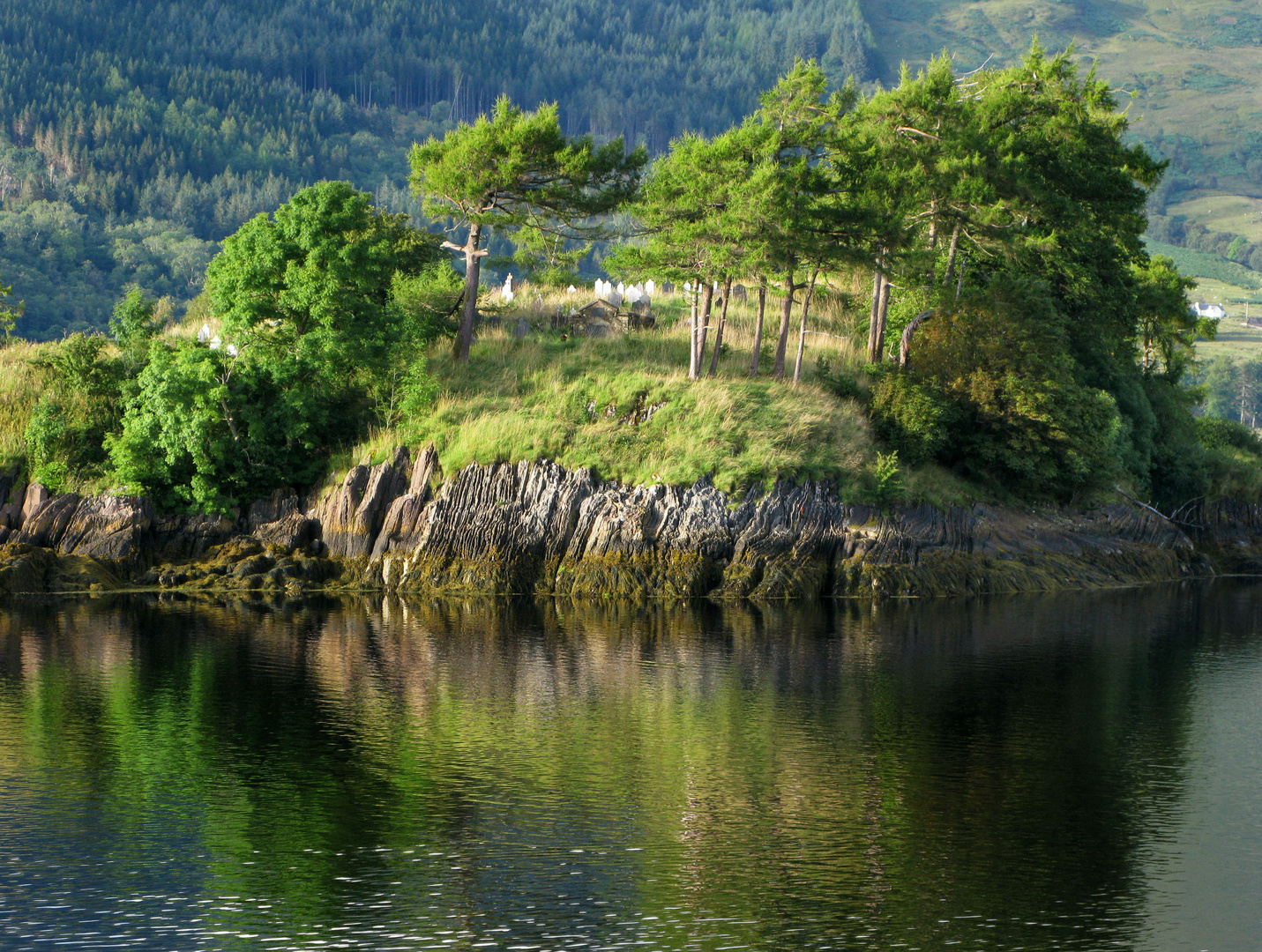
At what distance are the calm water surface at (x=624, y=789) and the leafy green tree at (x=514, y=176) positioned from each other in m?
20.6

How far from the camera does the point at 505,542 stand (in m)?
48.0

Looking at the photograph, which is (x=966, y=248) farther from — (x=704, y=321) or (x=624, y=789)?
(x=624, y=789)

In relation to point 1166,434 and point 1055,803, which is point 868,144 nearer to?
point 1166,434

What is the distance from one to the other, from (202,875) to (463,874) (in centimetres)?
375

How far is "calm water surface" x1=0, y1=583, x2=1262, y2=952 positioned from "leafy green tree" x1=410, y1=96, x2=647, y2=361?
67.6 ft

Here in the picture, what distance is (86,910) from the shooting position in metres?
17.7

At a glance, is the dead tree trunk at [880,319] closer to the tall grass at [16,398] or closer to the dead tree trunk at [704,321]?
the dead tree trunk at [704,321]

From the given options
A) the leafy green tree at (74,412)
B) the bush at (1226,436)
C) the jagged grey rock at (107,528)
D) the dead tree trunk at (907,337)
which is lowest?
the jagged grey rock at (107,528)

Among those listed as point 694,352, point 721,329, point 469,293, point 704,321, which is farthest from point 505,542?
point 721,329

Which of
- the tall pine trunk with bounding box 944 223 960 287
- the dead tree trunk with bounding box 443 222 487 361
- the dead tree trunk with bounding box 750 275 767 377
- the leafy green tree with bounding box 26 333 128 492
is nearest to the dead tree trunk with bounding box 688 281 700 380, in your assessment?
the dead tree trunk with bounding box 750 275 767 377

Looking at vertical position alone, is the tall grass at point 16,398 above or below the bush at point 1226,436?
below

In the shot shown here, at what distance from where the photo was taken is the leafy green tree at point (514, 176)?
5225 centimetres

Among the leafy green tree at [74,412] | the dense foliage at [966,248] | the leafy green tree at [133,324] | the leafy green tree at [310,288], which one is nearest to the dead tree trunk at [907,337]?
the dense foliage at [966,248]

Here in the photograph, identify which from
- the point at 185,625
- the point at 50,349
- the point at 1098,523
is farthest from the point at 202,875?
the point at 1098,523
